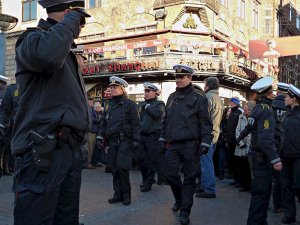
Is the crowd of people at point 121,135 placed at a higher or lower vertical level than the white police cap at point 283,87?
lower

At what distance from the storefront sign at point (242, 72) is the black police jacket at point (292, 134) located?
20.2 meters

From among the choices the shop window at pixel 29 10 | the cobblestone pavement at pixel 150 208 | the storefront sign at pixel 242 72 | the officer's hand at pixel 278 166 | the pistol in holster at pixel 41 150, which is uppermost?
the shop window at pixel 29 10

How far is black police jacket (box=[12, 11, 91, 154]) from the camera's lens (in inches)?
93.2

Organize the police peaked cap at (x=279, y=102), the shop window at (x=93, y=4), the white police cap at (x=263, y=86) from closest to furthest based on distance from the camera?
the white police cap at (x=263, y=86)
the police peaked cap at (x=279, y=102)
the shop window at (x=93, y=4)

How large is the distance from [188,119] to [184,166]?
0.68 meters

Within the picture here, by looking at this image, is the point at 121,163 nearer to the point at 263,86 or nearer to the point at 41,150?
the point at 263,86

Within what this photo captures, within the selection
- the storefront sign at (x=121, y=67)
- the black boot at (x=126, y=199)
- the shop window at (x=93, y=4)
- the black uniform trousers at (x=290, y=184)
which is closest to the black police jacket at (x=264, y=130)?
the black uniform trousers at (x=290, y=184)

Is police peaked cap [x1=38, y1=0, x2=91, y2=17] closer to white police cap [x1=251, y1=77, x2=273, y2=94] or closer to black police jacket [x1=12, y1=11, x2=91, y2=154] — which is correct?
black police jacket [x1=12, y1=11, x2=91, y2=154]

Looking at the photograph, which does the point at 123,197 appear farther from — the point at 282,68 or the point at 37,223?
the point at 282,68

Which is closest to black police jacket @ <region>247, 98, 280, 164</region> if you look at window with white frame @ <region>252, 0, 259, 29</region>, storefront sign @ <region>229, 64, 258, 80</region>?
storefront sign @ <region>229, 64, 258, 80</region>

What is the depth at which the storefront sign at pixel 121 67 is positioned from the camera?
24312 mm

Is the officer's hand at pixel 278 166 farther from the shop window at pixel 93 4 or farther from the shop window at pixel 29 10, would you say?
the shop window at pixel 29 10

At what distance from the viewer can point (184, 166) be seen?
18.7ft

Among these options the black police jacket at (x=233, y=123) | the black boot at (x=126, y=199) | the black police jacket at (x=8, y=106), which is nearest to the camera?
the black boot at (x=126, y=199)
